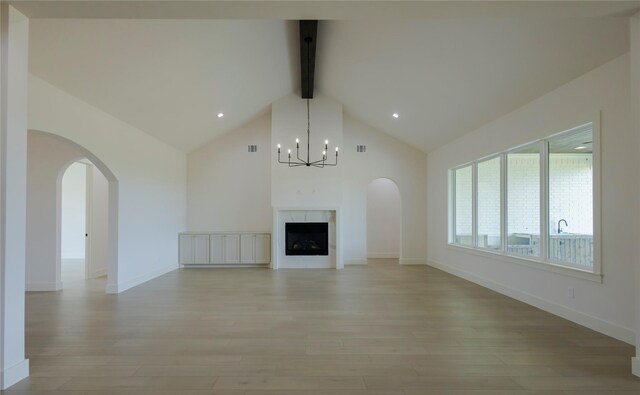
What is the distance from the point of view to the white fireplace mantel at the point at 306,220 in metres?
8.24

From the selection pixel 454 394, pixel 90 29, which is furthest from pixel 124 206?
pixel 454 394

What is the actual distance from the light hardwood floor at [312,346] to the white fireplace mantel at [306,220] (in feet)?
8.63

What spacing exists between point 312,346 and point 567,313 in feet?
9.96

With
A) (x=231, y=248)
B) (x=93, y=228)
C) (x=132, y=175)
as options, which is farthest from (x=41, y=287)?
(x=231, y=248)

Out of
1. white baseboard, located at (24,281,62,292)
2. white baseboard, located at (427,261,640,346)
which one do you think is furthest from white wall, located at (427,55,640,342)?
white baseboard, located at (24,281,62,292)

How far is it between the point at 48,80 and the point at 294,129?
16.5 ft

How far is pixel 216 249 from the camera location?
838 cm

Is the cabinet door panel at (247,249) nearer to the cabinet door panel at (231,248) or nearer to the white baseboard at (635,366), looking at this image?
the cabinet door panel at (231,248)

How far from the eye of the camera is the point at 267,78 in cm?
696

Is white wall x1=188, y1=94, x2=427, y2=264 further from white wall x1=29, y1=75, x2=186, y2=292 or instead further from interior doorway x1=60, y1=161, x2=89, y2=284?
interior doorway x1=60, y1=161, x2=89, y2=284

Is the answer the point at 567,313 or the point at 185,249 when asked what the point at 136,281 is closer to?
the point at 185,249

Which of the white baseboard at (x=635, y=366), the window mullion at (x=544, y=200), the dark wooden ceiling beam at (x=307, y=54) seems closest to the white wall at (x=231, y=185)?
the dark wooden ceiling beam at (x=307, y=54)

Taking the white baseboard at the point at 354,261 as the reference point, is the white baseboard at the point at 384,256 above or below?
below

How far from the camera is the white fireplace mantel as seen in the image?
8.24 meters
